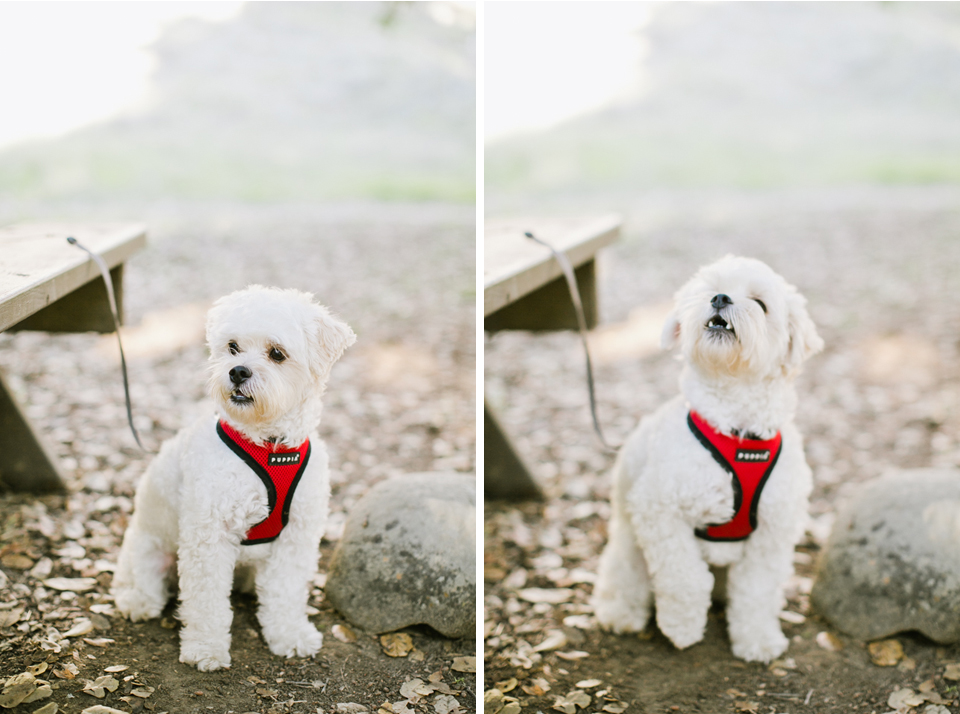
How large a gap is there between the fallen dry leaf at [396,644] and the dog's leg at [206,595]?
52cm

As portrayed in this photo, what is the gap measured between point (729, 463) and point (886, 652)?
101 centimetres

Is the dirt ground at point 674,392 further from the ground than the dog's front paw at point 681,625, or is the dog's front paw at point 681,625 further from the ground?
the dog's front paw at point 681,625

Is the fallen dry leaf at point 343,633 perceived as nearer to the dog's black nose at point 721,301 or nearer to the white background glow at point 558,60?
the dog's black nose at point 721,301

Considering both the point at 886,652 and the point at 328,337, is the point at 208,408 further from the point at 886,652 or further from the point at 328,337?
the point at 886,652

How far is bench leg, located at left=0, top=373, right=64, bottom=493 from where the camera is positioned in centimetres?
319

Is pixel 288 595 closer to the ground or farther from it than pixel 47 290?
closer to the ground

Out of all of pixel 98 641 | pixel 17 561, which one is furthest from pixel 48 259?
pixel 98 641

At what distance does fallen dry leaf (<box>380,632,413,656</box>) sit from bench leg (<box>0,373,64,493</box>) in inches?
68.4

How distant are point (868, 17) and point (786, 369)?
10.0 m

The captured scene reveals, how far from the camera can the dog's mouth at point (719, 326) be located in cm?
229

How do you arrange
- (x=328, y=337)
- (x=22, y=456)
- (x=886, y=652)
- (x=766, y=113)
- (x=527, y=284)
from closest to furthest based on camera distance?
(x=328, y=337) → (x=886, y=652) → (x=527, y=284) → (x=22, y=456) → (x=766, y=113)

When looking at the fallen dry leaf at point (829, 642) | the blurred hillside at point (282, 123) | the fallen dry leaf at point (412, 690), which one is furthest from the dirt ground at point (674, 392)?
the blurred hillside at point (282, 123)

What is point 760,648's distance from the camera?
2658 millimetres

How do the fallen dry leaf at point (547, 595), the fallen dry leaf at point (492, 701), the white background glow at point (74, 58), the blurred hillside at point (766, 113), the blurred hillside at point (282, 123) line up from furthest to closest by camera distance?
the blurred hillside at point (766, 113) → the blurred hillside at point (282, 123) → the white background glow at point (74, 58) → the fallen dry leaf at point (547, 595) → the fallen dry leaf at point (492, 701)
